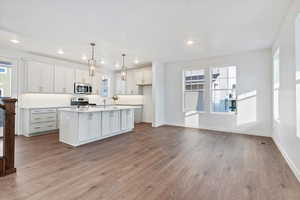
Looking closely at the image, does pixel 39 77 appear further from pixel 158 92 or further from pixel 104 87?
pixel 158 92

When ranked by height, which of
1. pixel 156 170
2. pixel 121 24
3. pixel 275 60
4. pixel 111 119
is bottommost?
pixel 156 170

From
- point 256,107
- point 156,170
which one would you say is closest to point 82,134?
point 156,170

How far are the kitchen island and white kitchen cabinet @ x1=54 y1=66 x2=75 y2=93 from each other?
6.76 ft

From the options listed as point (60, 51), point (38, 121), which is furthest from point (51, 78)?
point (38, 121)

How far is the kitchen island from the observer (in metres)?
3.59

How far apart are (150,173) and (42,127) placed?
441 centimetres

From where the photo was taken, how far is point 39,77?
500 centimetres

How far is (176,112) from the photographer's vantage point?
20.8 ft

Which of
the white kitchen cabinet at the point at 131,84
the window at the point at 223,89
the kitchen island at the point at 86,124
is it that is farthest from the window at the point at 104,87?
the window at the point at 223,89

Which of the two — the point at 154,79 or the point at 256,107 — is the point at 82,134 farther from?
the point at 256,107

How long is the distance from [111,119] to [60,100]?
2.87 metres

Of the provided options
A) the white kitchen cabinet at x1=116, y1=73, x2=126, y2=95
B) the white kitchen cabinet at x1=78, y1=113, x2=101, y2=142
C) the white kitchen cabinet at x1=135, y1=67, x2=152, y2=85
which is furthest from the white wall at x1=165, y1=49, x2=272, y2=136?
the white kitchen cabinet at x1=116, y1=73, x2=126, y2=95

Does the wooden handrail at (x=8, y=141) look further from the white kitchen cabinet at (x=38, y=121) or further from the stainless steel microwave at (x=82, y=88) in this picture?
the stainless steel microwave at (x=82, y=88)

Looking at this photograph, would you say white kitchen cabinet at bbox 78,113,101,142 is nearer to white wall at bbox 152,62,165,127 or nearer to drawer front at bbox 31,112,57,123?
drawer front at bbox 31,112,57,123
